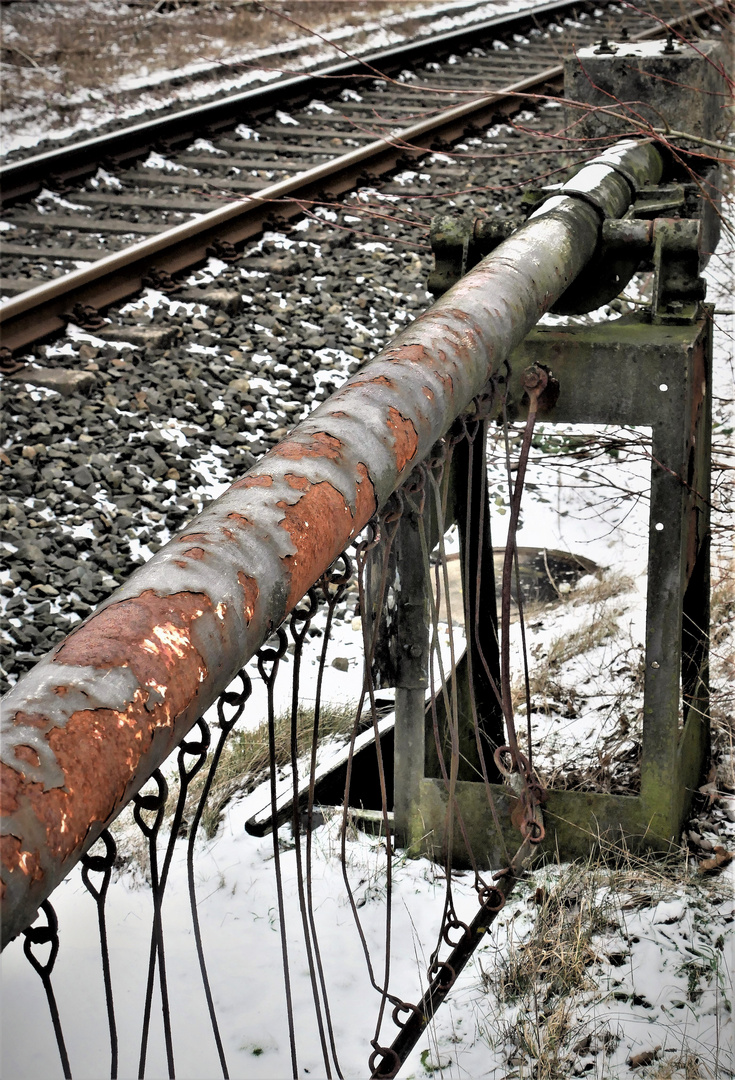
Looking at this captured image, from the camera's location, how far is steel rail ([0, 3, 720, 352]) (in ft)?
20.4

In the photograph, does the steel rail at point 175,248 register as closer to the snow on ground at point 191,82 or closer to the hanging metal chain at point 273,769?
the snow on ground at point 191,82

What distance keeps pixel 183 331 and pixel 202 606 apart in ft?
18.1

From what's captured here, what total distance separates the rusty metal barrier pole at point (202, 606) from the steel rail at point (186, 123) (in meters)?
5.39

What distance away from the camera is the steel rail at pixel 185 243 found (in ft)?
20.4

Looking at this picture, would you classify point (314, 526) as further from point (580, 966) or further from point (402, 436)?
point (580, 966)

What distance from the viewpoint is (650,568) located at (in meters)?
3.10

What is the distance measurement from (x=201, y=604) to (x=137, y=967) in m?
1.97

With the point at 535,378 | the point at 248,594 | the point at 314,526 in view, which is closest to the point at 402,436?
the point at 314,526

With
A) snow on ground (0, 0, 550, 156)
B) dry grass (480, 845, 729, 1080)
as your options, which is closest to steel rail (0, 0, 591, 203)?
snow on ground (0, 0, 550, 156)

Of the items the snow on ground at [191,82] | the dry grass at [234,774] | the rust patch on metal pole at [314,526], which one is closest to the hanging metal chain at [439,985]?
the dry grass at [234,774]

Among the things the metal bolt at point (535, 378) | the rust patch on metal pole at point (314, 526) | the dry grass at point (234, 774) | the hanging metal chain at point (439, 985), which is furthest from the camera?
the dry grass at point (234, 774)

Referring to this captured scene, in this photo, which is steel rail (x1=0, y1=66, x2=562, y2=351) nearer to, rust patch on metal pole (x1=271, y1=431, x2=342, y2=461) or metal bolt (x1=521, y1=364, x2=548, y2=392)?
metal bolt (x1=521, y1=364, x2=548, y2=392)

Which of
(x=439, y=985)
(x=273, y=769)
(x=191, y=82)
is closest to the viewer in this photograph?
(x=273, y=769)

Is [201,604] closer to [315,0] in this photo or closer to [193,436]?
[193,436]
